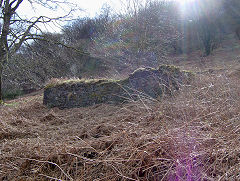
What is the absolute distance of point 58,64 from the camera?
343 inches

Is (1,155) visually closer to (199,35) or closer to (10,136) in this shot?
(10,136)

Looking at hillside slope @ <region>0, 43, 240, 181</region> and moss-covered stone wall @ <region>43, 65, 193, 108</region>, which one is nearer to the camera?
hillside slope @ <region>0, 43, 240, 181</region>

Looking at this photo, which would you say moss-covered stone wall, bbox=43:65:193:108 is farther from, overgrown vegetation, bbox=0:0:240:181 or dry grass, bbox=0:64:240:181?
dry grass, bbox=0:64:240:181

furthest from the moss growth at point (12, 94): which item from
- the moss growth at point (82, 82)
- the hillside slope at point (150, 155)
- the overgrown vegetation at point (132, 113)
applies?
the hillside slope at point (150, 155)

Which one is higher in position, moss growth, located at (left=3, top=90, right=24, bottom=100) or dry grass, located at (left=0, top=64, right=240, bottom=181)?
moss growth, located at (left=3, top=90, right=24, bottom=100)

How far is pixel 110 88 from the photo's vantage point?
670 centimetres

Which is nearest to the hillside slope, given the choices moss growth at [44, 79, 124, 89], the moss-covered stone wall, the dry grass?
the dry grass

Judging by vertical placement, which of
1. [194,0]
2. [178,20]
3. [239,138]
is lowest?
[239,138]

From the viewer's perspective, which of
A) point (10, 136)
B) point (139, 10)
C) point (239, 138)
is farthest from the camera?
point (139, 10)

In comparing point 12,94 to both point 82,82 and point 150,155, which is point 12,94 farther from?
point 150,155

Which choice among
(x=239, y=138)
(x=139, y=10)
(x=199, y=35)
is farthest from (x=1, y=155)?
(x=199, y=35)

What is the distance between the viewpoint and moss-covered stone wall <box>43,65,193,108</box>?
6.04m

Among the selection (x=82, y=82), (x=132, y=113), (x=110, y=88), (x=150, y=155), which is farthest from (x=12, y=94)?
(x=150, y=155)

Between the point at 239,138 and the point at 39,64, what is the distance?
316 inches
